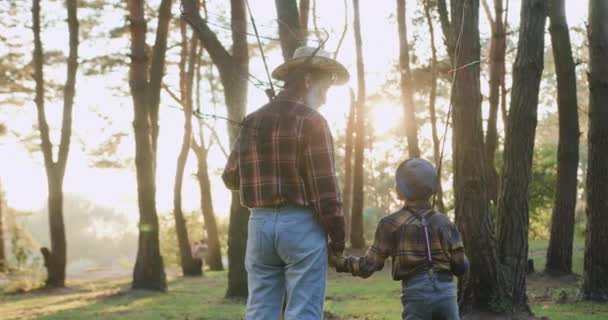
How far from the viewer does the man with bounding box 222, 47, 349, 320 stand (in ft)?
13.4

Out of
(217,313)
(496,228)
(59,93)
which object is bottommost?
(217,313)

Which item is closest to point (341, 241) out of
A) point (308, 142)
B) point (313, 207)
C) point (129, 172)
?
point (313, 207)

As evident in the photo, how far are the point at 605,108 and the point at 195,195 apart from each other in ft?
101

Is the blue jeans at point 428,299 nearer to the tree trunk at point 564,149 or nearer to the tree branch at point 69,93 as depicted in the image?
the tree trunk at point 564,149

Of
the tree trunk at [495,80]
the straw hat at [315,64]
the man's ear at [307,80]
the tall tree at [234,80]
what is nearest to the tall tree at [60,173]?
the tall tree at [234,80]

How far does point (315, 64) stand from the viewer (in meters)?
4.43

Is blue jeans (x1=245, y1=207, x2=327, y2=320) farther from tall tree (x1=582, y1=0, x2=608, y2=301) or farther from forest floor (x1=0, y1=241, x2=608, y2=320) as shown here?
tall tree (x1=582, y1=0, x2=608, y2=301)

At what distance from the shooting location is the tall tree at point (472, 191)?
7613 millimetres

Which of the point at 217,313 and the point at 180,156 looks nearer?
the point at 217,313

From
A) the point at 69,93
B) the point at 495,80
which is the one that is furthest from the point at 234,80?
the point at 495,80

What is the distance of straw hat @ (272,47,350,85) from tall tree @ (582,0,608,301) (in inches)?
262

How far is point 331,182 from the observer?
4133 mm

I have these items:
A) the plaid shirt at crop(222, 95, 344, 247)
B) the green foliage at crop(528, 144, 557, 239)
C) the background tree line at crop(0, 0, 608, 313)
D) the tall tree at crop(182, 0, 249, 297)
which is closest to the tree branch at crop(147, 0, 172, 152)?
the background tree line at crop(0, 0, 608, 313)

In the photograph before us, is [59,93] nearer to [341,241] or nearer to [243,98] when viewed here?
[243,98]
